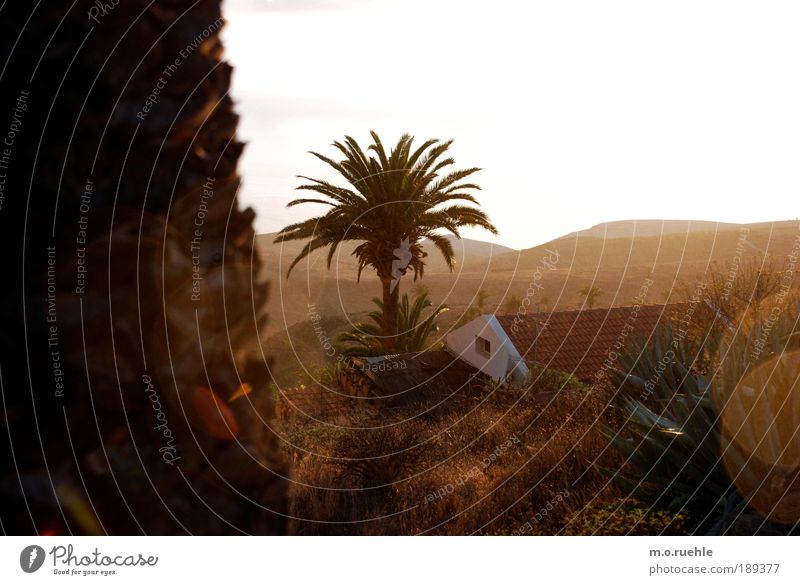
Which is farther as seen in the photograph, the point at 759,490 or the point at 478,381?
the point at 478,381

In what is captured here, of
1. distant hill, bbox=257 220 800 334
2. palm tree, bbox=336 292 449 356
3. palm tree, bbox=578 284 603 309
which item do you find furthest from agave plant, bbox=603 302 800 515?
distant hill, bbox=257 220 800 334

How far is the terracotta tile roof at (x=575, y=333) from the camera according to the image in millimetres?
20844

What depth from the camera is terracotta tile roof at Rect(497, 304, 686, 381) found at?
20.8 meters

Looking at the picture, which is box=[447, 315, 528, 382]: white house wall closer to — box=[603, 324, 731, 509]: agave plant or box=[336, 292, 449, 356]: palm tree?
box=[336, 292, 449, 356]: palm tree

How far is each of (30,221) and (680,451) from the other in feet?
18.1

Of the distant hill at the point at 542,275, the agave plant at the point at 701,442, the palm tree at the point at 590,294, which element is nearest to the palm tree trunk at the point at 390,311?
the agave plant at the point at 701,442

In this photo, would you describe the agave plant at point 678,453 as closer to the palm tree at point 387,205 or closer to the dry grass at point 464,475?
the dry grass at point 464,475

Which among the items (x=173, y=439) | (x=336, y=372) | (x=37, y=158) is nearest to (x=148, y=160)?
(x=37, y=158)

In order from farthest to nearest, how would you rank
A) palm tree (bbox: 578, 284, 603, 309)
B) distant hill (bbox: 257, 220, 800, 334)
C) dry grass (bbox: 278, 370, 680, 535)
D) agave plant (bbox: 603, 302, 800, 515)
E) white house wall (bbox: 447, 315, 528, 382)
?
1. distant hill (bbox: 257, 220, 800, 334)
2. palm tree (bbox: 578, 284, 603, 309)
3. white house wall (bbox: 447, 315, 528, 382)
4. dry grass (bbox: 278, 370, 680, 535)
5. agave plant (bbox: 603, 302, 800, 515)

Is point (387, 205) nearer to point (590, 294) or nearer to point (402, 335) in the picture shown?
point (402, 335)

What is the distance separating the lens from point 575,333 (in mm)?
22547

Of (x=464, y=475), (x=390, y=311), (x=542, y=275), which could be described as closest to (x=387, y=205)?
(x=390, y=311)
